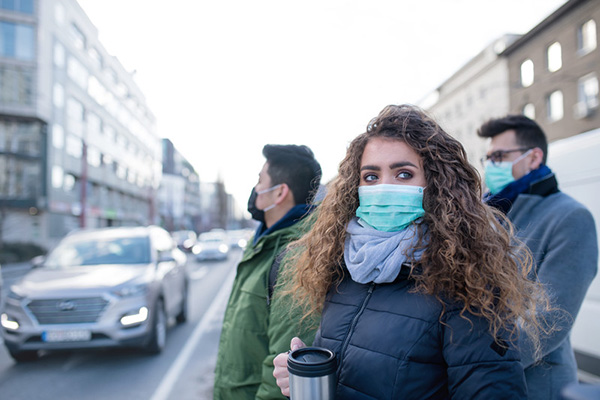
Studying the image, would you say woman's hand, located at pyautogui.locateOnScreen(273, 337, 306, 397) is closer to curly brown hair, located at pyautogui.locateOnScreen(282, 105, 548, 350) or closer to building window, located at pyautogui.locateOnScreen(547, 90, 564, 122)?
curly brown hair, located at pyautogui.locateOnScreen(282, 105, 548, 350)

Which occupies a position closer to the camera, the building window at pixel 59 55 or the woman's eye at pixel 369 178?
the woman's eye at pixel 369 178

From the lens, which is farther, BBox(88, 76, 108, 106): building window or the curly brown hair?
BBox(88, 76, 108, 106): building window

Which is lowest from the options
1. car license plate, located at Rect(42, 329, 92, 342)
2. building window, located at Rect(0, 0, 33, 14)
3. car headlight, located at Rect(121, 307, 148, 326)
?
car license plate, located at Rect(42, 329, 92, 342)

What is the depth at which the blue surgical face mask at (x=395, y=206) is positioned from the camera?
1.51m

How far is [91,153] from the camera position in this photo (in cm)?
4062

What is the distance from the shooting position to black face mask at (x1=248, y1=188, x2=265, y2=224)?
9.17 feet

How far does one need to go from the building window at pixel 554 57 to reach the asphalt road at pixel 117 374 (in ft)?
72.2

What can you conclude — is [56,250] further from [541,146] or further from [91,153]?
[91,153]

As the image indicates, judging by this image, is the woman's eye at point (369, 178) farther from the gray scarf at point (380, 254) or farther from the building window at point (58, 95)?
the building window at point (58, 95)

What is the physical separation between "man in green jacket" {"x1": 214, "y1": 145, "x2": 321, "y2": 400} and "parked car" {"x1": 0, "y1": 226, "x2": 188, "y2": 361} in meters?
3.33

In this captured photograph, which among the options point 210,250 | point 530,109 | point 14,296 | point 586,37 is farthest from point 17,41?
point 586,37

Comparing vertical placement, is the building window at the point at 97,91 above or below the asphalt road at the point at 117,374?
above

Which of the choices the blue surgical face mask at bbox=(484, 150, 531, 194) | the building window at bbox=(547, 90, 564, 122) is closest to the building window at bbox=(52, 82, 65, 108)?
the building window at bbox=(547, 90, 564, 122)

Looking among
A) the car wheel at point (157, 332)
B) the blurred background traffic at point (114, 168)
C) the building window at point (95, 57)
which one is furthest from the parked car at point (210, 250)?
the building window at point (95, 57)
